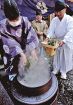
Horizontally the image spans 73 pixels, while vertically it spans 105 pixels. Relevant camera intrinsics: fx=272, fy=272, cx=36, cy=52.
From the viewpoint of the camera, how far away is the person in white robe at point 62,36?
275 inches

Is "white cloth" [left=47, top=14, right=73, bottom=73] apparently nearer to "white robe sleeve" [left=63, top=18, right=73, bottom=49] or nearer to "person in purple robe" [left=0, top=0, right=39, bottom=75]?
"white robe sleeve" [left=63, top=18, right=73, bottom=49]

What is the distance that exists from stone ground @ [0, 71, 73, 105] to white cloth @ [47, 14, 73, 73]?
349mm

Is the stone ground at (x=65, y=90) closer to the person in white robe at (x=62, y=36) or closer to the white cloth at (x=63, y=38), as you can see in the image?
the person in white robe at (x=62, y=36)

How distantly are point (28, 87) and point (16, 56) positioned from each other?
0.84m

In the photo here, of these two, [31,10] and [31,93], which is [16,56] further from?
[31,10]

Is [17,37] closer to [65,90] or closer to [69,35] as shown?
[69,35]

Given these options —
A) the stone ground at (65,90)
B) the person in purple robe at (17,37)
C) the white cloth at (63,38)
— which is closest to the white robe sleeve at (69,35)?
the white cloth at (63,38)

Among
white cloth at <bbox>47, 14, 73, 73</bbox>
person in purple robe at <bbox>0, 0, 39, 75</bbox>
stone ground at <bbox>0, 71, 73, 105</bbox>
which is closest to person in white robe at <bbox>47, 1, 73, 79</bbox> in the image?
white cloth at <bbox>47, 14, 73, 73</bbox>

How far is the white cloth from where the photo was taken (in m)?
7.08

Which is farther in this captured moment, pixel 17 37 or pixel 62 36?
pixel 62 36

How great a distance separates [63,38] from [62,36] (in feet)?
0.21

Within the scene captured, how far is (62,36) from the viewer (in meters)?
7.34

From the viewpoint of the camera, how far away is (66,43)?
23.4ft

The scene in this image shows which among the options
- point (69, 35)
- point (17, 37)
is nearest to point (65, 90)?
point (69, 35)
